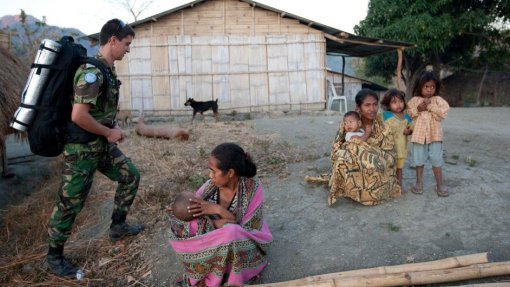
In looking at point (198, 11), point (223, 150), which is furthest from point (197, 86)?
point (223, 150)

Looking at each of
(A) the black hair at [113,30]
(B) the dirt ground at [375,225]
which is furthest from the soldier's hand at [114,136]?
(B) the dirt ground at [375,225]

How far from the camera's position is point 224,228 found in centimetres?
255

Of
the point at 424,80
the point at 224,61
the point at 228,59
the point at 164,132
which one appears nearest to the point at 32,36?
the point at 224,61

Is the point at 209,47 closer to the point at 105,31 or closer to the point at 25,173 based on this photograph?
the point at 25,173

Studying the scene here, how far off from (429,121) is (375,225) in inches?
51.2

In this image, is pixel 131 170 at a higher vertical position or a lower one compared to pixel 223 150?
lower

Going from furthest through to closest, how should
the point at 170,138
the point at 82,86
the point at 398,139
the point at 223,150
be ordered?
the point at 170,138 → the point at 398,139 → the point at 82,86 → the point at 223,150

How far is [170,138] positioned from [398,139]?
16.3ft

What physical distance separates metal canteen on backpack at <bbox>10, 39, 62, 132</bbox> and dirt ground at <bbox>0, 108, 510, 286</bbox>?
150 cm

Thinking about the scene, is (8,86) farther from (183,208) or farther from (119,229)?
(183,208)

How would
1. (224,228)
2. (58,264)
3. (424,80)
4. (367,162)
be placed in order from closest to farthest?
(224,228), (58,264), (367,162), (424,80)

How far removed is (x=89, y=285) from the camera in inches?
122

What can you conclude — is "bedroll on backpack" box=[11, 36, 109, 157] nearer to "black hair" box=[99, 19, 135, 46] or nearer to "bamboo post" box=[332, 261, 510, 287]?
"black hair" box=[99, 19, 135, 46]

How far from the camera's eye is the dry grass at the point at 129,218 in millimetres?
3277
